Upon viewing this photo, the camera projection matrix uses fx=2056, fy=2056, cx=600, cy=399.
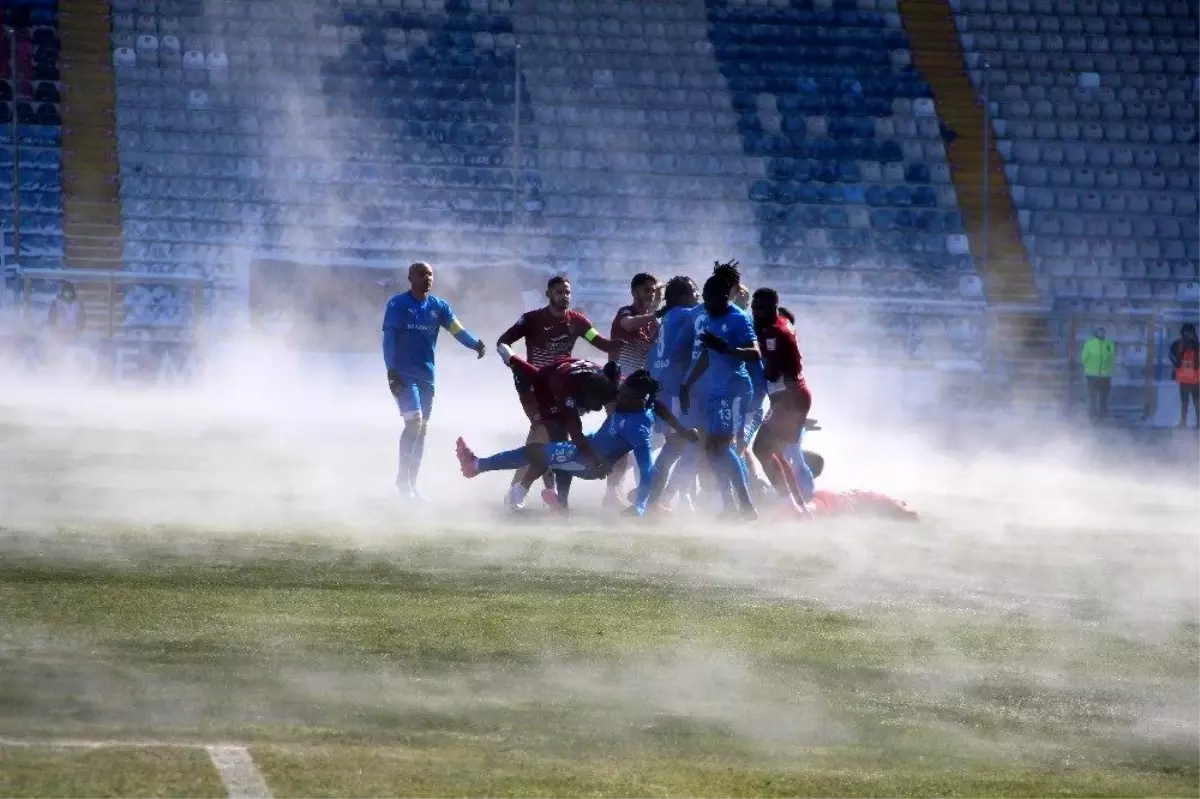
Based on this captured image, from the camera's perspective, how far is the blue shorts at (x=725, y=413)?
14.9m

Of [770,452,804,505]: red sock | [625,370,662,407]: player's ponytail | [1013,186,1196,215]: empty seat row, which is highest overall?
[1013,186,1196,215]: empty seat row

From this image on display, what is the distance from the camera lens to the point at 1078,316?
35812 mm

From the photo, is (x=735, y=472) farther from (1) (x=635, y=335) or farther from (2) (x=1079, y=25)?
(2) (x=1079, y=25)

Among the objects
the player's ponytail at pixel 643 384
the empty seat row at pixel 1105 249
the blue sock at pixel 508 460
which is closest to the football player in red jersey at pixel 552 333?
the blue sock at pixel 508 460

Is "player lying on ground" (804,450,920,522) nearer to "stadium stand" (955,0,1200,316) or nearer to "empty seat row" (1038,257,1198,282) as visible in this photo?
"stadium stand" (955,0,1200,316)

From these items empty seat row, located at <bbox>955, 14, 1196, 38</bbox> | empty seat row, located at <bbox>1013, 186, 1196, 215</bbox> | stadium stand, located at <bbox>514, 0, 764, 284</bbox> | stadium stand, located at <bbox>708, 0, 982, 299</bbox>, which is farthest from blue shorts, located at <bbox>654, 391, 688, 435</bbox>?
empty seat row, located at <bbox>955, 14, 1196, 38</bbox>

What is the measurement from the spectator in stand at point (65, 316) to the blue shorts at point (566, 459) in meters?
19.5

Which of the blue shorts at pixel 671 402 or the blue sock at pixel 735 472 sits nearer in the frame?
the blue sock at pixel 735 472

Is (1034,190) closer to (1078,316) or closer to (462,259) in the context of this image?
(1078,316)

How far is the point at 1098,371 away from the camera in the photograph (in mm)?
34469

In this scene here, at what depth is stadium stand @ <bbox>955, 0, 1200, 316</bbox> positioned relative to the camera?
122 ft

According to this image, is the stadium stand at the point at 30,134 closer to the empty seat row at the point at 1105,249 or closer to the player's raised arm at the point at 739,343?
the empty seat row at the point at 1105,249

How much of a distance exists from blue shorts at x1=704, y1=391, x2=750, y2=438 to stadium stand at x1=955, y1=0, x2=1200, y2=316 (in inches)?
877

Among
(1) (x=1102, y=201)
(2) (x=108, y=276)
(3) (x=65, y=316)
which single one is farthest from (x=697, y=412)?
(1) (x=1102, y=201)
